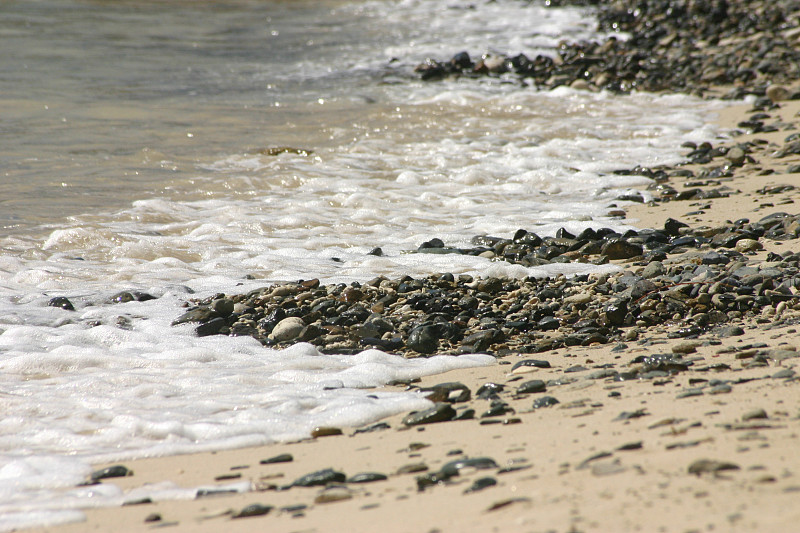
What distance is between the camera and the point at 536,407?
2.94m

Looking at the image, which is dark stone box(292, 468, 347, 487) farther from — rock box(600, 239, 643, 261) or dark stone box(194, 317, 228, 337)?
rock box(600, 239, 643, 261)

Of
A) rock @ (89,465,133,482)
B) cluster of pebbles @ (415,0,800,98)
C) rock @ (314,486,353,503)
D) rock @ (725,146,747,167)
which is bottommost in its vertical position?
rock @ (89,465,133,482)

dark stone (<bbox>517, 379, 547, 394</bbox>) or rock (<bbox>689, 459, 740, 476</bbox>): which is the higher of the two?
rock (<bbox>689, 459, 740, 476</bbox>)

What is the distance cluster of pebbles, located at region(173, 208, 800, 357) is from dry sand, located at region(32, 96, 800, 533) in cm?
50

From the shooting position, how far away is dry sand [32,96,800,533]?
1.88m

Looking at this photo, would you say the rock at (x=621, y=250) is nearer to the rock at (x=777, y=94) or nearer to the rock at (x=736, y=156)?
the rock at (x=736, y=156)

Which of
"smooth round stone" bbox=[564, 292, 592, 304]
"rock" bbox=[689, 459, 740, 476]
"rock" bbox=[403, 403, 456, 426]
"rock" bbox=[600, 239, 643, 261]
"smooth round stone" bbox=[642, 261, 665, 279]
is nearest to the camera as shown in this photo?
"rock" bbox=[689, 459, 740, 476]

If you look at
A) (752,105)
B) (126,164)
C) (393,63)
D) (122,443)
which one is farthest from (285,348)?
(393,63)

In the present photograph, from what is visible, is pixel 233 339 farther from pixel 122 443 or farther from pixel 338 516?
pixel 338 516

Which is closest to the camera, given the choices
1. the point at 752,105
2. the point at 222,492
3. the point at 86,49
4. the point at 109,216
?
the point at 222,492

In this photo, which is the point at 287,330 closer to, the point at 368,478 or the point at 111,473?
the point at 111,473

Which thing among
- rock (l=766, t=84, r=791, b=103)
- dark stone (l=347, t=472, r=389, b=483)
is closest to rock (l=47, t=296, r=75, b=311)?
dark stone (l=347, t=472, r=389, b=483)

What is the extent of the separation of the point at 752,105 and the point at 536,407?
323 inches

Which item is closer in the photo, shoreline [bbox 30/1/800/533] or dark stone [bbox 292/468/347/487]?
shoreline [bbox 30/1/800/533]
